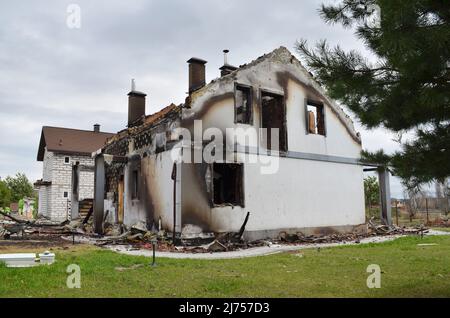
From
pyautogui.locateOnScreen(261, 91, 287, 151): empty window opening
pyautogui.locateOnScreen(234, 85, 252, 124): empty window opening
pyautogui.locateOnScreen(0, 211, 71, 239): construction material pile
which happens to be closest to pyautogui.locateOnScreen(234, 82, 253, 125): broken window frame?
pyautogui.locateOnScreen(234, 85, 252, 124): empty window opening

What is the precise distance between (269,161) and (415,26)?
10.3 meters

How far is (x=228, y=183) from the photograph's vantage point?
1486 centimetres

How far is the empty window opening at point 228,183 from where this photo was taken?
1388 centimetres

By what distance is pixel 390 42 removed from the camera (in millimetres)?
4523

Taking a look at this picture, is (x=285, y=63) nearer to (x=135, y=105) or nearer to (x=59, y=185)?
(x=135, y=105)

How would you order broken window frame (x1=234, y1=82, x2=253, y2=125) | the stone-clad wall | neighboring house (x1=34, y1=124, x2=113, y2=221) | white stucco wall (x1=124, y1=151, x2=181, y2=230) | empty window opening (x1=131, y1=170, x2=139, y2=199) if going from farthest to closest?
neighboring house (x1=34, y1=124, x2=113, y2=221) < the stone-clad wall < empty window opening (x1=131, y1=170, x2=139, y2=199) < broken window frame (x1=234, y1=82, x2=253, y2=125) < white stucco wall (x1=124, y1=151, x2=181, y2=230)

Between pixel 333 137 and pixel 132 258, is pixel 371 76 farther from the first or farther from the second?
pixel 333 137

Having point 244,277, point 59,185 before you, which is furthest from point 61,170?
point 244,277

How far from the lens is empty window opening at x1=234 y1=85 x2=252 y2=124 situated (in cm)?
1448

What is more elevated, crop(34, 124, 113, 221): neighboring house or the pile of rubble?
crop(34, 124, 113, 221): neighboring house

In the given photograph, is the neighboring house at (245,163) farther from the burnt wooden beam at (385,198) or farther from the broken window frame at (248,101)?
the burnt wooden beam at (385,198)

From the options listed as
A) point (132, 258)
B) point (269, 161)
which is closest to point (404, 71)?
point (132, 258)

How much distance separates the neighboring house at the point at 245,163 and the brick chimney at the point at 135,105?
33.0 inches

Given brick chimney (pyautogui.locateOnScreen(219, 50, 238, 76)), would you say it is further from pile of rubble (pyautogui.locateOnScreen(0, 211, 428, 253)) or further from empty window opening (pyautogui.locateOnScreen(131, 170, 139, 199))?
pile of rubble (pyautogui.locateOnScreen(0, 211, 428, 253))
